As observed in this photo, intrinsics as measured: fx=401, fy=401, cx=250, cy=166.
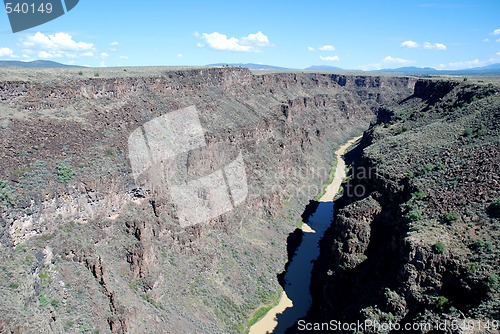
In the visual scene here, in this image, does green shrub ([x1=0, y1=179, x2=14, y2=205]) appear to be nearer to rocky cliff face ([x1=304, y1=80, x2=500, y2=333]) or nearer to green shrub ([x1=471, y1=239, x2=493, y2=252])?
rocky cliff face ([x1=304, y1=80, x2=500, y2=333])

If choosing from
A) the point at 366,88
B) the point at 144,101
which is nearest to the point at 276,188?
the point at 144,101

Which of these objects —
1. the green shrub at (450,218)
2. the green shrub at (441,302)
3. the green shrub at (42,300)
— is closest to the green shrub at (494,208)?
the green shrub at (450,218)

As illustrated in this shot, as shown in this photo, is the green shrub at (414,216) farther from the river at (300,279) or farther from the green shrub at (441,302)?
the river at (300,279)

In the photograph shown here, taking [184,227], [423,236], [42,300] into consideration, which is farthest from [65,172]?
[423,236]

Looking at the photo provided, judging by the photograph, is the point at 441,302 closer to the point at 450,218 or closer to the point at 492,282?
the point at 492,282

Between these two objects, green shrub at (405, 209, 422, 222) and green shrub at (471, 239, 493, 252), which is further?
green shrub at (405, 209, 422, 222)

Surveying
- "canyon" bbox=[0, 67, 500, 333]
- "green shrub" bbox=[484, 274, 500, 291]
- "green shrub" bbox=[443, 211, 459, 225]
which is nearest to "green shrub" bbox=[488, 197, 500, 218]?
"canyon" bbox=[0, 67, 500, 333]

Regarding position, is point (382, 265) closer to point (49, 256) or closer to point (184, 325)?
point (184, 325)
